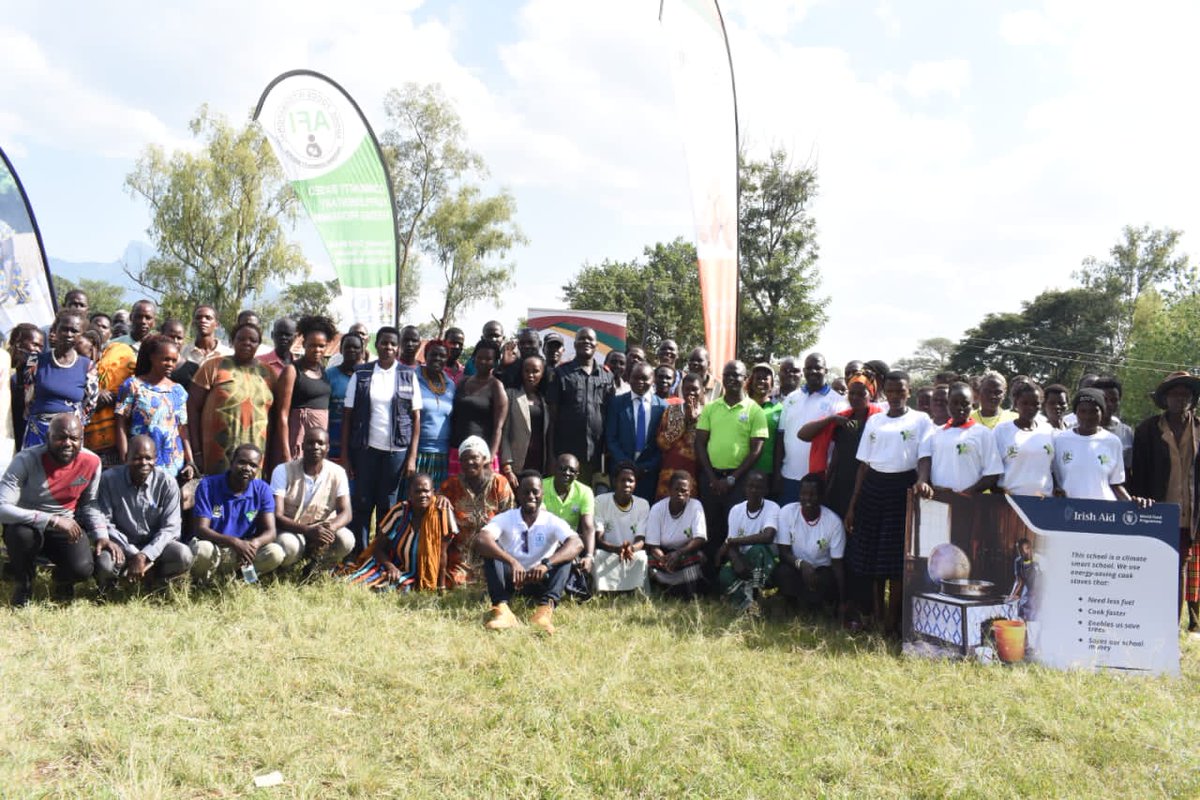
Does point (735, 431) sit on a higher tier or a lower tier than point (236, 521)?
higher

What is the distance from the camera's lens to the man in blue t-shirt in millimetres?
5922

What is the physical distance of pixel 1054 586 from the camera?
5363 millimetres

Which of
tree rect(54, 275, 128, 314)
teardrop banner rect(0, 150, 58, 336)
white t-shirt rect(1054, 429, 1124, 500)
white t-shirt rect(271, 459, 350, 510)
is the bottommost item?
white t-shirt rect(271, 459, 350, 510)

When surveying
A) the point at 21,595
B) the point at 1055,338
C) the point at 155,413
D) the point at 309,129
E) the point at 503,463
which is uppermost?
the point at 1055,338

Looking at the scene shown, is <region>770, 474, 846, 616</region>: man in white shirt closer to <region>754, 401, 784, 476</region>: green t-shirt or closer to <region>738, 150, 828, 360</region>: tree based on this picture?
<region>754, 401, 784, 476</region>: green t-shirt

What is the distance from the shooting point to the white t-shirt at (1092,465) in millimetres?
5652

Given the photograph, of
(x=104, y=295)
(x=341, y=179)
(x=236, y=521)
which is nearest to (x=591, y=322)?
(x=341, y=179)

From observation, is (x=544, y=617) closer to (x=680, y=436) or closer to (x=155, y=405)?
(x=680, y=436)

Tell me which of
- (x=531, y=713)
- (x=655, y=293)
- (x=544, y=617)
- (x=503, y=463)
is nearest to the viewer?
(x=531, y=713)

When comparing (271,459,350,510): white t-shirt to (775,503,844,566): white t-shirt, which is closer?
(775,503,844,566): white t-shirt

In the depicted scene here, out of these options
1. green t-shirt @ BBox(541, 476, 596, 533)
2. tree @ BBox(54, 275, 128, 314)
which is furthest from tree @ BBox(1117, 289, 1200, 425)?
tree @ BBox(54, 275, 128, 314)

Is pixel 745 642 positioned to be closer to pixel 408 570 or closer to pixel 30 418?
pixel 408 570

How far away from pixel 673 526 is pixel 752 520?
25.0 inches

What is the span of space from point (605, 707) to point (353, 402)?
11.8ft
